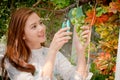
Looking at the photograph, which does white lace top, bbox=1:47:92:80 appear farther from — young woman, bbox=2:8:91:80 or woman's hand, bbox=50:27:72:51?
woman's hand, bbox=50:27:72:51

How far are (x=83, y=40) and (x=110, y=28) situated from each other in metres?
0.13

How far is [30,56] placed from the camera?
183 centimetres

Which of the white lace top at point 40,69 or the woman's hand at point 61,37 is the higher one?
the woman's hand at point 61,37

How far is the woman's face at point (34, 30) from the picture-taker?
5.55 ft

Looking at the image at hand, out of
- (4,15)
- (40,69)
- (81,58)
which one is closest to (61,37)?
(81,58)

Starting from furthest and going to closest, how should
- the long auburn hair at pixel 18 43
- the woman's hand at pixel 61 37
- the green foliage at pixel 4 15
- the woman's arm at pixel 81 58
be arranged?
the green foliage at pixel 4 15
the long auburn hair at pixel 18 43
the woman's arm at pixel 81 58
the woman's hand at pixel 61 37

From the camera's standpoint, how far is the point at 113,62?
145 cm

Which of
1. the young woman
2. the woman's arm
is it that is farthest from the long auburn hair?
the woman's arm

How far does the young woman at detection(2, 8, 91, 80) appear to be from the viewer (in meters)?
1.65

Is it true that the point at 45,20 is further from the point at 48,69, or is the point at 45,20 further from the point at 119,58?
the point at 119,58

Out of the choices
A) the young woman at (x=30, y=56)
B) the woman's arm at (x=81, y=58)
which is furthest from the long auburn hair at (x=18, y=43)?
the woman's arm at (x=81, y=58)

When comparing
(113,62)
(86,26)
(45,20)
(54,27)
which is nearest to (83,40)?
(86,26)

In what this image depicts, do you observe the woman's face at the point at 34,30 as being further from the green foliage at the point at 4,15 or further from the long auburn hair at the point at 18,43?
the green foliage at the point at 4,15

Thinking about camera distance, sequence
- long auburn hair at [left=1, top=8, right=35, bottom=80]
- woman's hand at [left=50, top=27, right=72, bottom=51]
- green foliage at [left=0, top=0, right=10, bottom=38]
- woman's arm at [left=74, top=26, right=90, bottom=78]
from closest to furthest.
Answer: woman's hand at [left=50, top=27, right=72, bottom=51], woman's arm at [left=74, top=26, right=90, bottom=78], long auburn hair at [left=1, top=8, right=35, bottom=80], green foliage at [left=0, top=0, right=10, bottom=38]
